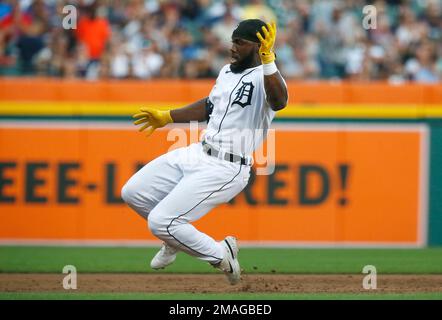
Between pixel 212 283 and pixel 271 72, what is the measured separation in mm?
2360

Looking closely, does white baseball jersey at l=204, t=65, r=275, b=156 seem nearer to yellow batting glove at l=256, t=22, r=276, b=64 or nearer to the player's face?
the player's face

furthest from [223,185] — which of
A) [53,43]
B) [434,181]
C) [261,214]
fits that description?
[53,43]

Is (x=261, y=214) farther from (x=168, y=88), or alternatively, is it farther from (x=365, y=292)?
(x=365, y=292)

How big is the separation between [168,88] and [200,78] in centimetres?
101

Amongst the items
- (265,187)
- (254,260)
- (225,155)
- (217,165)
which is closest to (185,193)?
(217,165)

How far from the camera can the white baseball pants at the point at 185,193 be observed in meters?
6.94

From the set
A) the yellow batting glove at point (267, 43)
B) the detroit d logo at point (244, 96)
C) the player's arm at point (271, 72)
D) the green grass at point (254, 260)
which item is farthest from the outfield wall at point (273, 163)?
the yellow batting glove at point (267, 43)

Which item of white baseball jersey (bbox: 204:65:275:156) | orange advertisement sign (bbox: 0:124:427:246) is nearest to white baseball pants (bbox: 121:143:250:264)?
white baseball jersey (bbox: 204:65:275:156)

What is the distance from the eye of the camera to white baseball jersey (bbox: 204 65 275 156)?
6.98 m

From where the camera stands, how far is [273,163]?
37.6 feet

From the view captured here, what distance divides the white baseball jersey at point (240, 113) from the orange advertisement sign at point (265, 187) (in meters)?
4.36

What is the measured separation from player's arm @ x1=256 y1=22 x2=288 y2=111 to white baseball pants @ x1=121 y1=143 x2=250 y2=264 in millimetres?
686
